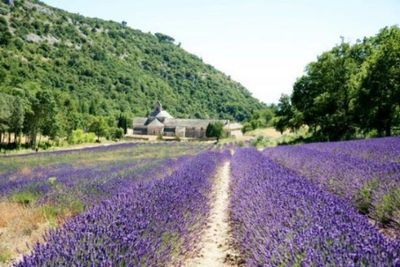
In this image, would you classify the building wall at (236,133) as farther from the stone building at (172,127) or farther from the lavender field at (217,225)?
the lavender field at (217,225)

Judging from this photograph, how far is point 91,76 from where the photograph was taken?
99688 millimetres

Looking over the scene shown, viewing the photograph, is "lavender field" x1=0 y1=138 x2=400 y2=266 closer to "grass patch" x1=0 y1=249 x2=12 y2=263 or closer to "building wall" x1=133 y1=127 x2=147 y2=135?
"grass patch" x1=0 y1=249 x2=12 y2=263

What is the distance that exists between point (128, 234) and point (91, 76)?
334 ft

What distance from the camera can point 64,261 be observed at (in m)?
2.41

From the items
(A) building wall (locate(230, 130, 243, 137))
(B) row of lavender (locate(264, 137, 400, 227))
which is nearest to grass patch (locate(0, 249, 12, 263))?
(B) row of lavender (locate(264, 137, 400, 227))

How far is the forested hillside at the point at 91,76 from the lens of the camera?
144 feet

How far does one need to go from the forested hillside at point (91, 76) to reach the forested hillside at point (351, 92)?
77.4 feet

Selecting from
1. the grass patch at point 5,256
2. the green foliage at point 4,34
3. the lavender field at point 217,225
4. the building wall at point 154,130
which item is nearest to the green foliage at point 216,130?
the building wall at point 154,130

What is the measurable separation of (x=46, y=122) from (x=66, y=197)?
3298 cm

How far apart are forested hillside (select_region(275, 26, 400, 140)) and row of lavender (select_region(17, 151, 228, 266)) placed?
2089 cm

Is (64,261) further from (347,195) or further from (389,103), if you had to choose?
(389,103)

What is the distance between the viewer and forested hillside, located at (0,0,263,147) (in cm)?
4378

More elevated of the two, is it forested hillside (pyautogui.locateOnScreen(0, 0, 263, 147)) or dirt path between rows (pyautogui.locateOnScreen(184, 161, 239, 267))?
forested hillside (pyautogui.locateOnScreen(0, 0, 263, 147))

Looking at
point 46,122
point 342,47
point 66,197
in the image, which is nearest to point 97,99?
point 46,122
